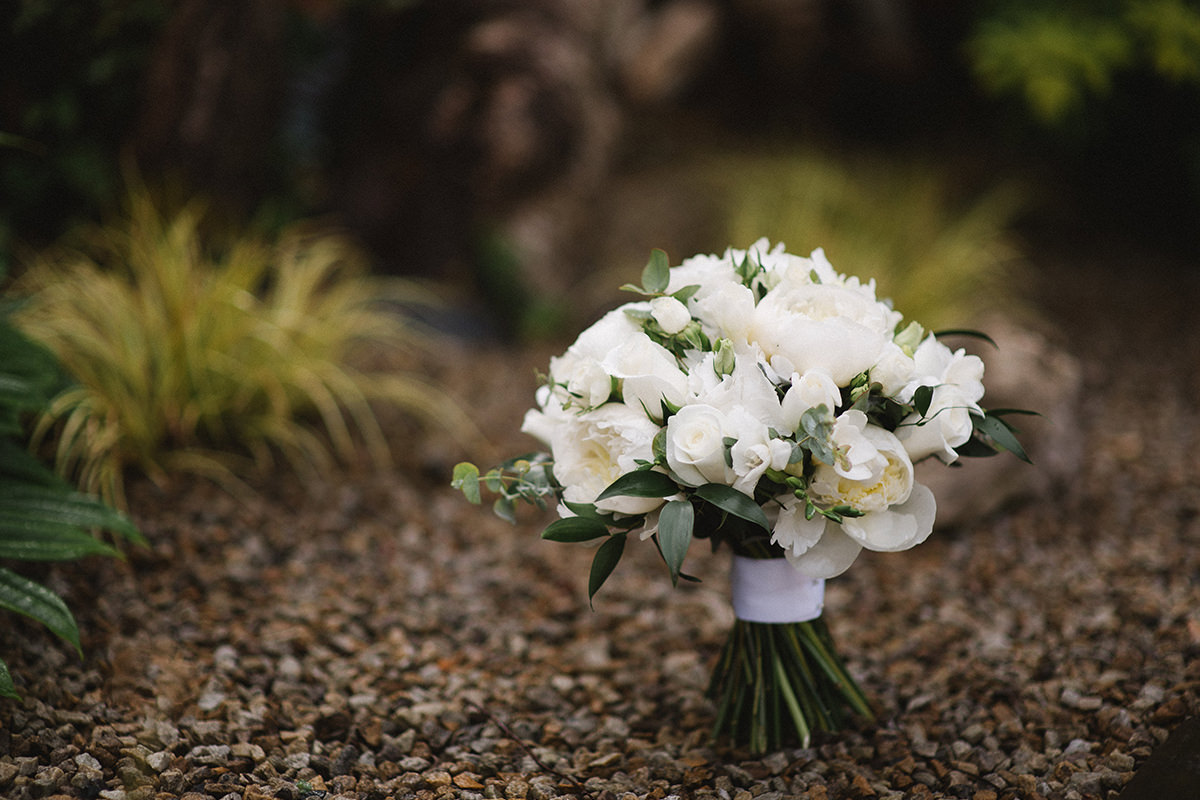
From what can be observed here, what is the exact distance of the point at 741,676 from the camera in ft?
5.33

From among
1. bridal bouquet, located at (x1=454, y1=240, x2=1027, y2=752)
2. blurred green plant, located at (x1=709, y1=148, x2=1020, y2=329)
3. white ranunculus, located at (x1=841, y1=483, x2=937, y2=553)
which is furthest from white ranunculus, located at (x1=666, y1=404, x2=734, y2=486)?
blurred green plant, located at (x1=709, y1=148, x2=1020, y2=329)

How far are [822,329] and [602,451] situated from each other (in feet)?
1.24

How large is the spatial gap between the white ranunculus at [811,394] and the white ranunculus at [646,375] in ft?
0.51

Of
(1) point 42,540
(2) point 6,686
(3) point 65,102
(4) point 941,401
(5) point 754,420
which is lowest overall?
(2) point 6,686

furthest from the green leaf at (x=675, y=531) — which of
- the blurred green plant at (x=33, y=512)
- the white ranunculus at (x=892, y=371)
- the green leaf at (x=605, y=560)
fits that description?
the blurred green plant at (x=33, y=512)

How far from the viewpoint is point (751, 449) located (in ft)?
3.95

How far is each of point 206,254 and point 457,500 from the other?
5.53 feet

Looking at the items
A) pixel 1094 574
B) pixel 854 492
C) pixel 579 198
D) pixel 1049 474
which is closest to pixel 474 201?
pixel 579 198

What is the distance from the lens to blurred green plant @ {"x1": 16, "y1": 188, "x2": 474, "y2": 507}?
2516 mm

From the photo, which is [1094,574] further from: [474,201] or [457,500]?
[474,201]

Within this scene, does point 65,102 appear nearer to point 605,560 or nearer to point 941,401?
point 605,560

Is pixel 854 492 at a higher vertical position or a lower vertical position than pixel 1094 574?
lower

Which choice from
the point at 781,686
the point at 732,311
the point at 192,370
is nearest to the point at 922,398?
the point at 732,311

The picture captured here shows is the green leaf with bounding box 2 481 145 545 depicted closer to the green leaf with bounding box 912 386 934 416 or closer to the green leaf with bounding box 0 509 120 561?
the green leaf with bounding box 0 509 120 561
